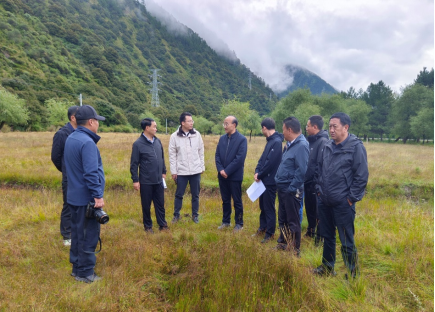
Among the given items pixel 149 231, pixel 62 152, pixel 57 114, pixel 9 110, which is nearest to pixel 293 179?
pixel 149 231

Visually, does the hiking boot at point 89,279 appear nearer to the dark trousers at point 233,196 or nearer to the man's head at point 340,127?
the dark trousers at point 233,196

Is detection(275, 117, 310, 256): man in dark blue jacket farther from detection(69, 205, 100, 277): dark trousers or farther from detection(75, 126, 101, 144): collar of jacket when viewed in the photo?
detection(75, 126, 101, 144): collar of jacket

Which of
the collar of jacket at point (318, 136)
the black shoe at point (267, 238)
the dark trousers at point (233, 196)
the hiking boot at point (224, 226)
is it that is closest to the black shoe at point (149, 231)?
the hiking boot at point (224, 226)

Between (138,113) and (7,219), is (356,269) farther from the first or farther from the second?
(138,113)

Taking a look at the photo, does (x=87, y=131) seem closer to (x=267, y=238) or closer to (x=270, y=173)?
(x=270, y=173)

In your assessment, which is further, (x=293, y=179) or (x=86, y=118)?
(x=293, y=179)

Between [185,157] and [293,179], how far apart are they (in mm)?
2525

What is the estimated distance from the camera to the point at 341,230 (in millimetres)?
3004

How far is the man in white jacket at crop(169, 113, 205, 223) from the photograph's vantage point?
17.1 feet

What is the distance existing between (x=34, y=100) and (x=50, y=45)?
35323 mm

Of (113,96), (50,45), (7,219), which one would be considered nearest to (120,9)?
(50,45)

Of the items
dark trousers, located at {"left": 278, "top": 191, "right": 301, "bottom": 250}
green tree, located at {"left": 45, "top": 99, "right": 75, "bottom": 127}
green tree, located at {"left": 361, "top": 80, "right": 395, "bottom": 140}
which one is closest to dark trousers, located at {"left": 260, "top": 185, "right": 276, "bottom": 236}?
dark trousers, located at {"left": 278, "top": 191, "right": 301, "bottom": 250}

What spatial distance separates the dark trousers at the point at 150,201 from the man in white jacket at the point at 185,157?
564 millimetres

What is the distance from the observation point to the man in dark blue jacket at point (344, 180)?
2.83 m
